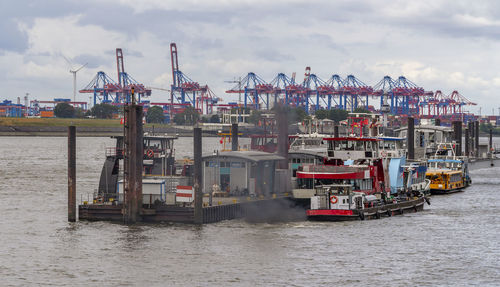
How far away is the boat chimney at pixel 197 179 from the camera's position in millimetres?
46938

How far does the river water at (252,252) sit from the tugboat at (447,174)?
2031cm

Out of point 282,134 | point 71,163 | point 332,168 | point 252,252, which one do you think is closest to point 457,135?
point 282,134

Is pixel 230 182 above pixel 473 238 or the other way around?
above

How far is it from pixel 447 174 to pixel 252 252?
43636mm

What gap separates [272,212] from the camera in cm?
5566

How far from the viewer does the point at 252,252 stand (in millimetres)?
43125

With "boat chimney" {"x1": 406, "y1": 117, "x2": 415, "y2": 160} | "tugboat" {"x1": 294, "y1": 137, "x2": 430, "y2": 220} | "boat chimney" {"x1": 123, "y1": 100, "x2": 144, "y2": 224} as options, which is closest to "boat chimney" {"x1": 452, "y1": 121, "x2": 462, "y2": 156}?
"boat chimney" {"x1": 406, "y1": 117, "x2": 415, "y2": 160}

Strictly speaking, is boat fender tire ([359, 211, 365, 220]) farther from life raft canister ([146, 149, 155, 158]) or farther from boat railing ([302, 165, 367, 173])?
life raft canister ([146, 149, 155, 158])

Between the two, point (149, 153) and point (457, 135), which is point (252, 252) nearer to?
point (149, 153)

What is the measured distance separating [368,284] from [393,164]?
28663 millimetres

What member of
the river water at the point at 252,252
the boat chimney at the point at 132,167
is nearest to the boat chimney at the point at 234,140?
the river water at the point at 252,252

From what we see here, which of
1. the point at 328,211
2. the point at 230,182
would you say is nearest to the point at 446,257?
the point at 328,211

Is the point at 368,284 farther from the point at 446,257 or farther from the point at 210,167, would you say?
the point at 210,167

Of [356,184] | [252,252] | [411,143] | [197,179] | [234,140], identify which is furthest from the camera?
[411,143]
